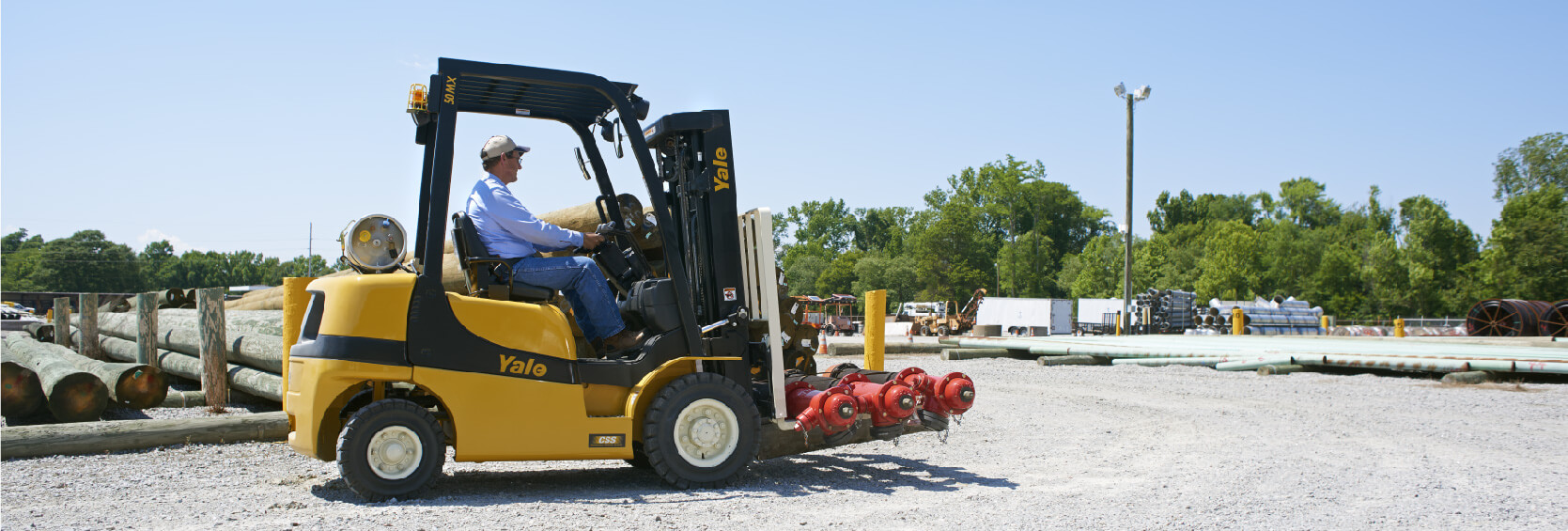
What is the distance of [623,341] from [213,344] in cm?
609

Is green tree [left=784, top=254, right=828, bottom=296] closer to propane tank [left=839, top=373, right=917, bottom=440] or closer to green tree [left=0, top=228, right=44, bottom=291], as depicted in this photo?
green tree [left=0, top=228, right=44, bottom=291]

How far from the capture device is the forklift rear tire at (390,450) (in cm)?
524

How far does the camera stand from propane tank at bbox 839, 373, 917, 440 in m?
6.14

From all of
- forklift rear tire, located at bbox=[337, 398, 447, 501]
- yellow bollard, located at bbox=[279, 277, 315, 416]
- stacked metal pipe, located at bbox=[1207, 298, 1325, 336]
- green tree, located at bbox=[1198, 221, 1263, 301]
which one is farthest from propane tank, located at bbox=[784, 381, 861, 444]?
green tree, located at bbox=[1198, 221, 1263, 301]

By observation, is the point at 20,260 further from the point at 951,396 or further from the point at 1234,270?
the point at 951,396

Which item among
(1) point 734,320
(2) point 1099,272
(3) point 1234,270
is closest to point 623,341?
(1) point 734,320

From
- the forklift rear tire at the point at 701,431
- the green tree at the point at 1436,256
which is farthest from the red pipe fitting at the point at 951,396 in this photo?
the green tree at the point at 1436,256

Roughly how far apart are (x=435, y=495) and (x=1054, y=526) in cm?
340

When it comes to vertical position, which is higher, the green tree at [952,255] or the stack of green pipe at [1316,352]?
the green tree at [952,255]

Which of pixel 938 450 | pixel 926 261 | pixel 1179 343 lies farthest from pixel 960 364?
pixel 926 261

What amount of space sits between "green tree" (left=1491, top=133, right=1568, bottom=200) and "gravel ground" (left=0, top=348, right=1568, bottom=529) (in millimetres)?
73151

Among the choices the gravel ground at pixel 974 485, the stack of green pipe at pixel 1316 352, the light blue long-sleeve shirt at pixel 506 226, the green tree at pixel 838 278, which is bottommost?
the gravel ground at pixel 974 485

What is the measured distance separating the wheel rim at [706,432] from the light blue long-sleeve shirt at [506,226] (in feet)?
3.98

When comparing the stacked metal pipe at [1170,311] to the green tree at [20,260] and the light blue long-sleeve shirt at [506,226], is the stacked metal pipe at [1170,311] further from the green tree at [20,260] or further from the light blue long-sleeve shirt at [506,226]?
the green tree at [20,260]
